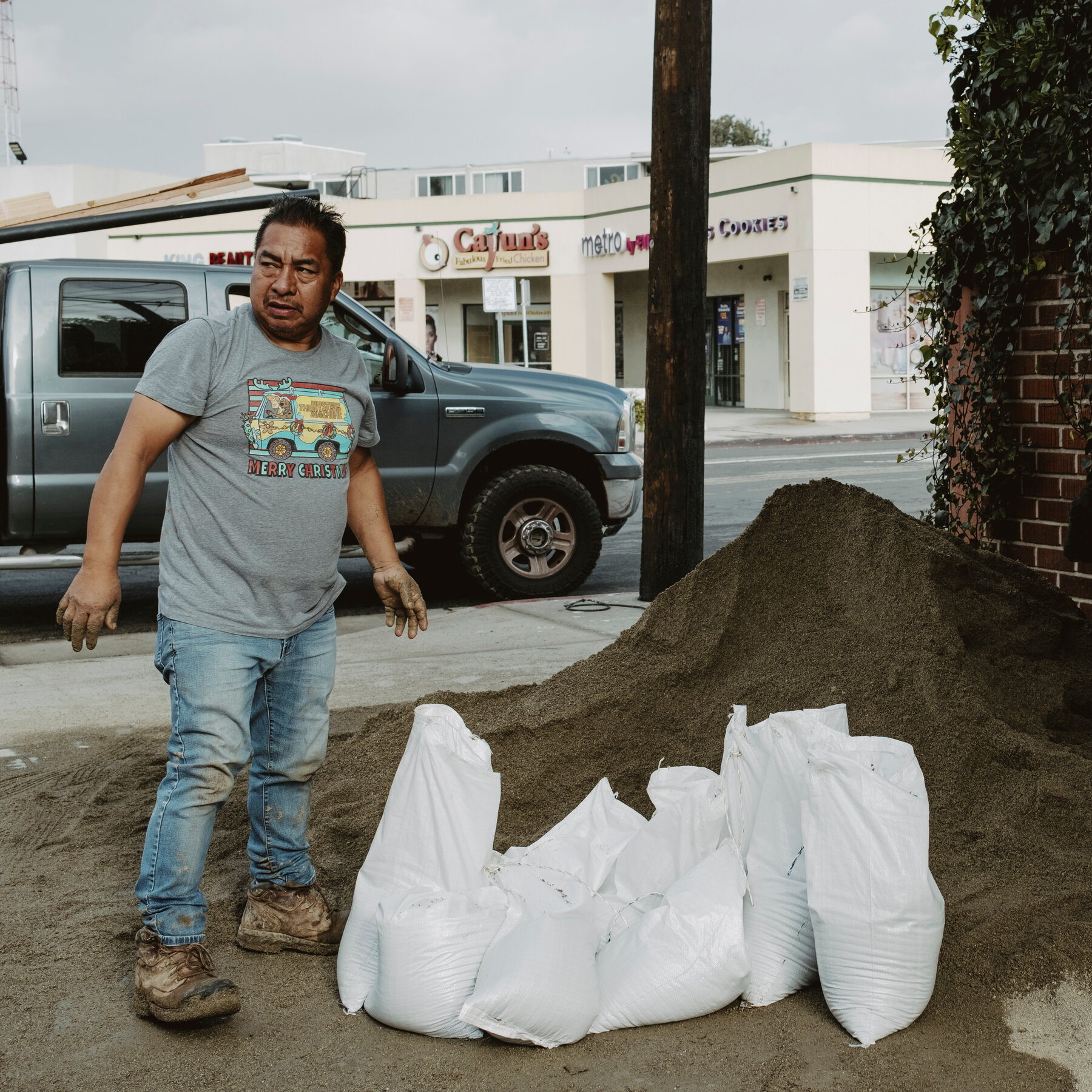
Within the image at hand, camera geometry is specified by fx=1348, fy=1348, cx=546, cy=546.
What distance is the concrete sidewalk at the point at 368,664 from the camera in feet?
18.7

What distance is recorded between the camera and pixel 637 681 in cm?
453

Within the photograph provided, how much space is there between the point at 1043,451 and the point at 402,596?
3.02m

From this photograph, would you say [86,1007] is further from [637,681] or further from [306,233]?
[637,681]

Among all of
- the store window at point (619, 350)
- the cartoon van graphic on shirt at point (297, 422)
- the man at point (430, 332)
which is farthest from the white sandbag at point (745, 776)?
the store window at point (619, 350)

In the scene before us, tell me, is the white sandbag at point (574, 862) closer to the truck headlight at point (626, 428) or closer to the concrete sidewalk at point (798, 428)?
the truck headlight at point (626, 428)

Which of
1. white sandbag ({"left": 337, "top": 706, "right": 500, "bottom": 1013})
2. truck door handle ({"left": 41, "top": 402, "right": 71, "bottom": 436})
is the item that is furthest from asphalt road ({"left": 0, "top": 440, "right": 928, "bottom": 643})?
white sandbag ({"left": 337, "top": 706, "right": 500, "bottom": 1013})

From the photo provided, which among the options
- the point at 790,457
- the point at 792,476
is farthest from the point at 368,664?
the point at 790,457

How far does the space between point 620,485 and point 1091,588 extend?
13.5 feet

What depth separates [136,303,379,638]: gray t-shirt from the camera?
9.86 ft

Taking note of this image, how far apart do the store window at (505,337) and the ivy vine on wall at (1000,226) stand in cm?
3329

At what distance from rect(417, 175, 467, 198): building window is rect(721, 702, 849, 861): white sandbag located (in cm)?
4835

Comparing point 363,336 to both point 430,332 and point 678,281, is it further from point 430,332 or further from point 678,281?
point 430,332

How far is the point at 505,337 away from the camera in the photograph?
4028 cm

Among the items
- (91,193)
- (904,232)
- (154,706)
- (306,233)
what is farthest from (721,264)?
(306,233)
